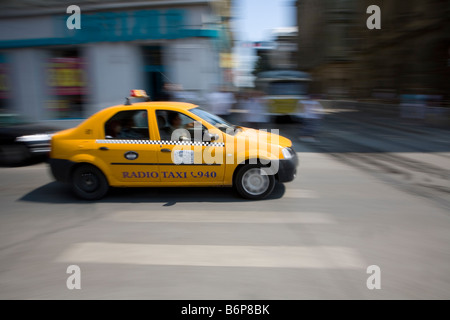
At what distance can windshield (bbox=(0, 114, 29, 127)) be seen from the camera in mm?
8448

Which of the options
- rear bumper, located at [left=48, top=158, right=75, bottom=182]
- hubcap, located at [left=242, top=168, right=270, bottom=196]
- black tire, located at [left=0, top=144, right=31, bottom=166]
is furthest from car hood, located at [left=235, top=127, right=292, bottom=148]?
black tire, located at [left=0, top=144, right=31, bottom=166]

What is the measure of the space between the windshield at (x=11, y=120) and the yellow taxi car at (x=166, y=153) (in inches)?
147

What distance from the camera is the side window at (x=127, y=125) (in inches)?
218

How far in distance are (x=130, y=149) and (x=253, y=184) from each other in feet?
6.78

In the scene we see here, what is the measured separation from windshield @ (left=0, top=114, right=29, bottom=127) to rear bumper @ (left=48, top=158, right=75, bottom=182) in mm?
3734

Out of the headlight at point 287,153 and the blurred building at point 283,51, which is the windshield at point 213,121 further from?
the blurred building at point 283,51

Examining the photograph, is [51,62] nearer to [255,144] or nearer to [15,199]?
[15,199]

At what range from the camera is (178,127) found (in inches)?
218

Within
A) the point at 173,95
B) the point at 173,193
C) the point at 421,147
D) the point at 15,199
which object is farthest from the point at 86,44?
the point at 421,147

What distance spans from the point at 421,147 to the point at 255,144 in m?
7.08

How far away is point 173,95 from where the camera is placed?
11.9 m
